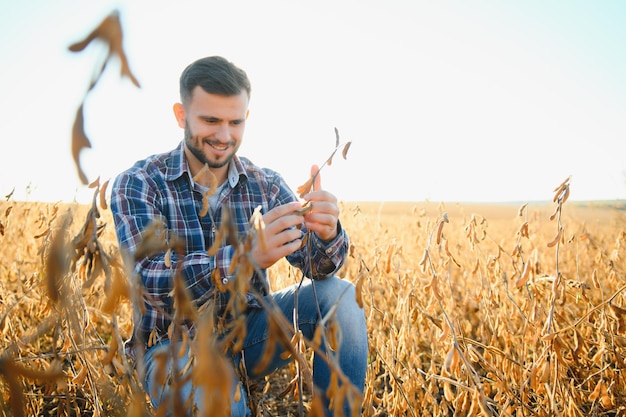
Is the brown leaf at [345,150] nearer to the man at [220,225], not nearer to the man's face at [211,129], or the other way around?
the man at [220,225]

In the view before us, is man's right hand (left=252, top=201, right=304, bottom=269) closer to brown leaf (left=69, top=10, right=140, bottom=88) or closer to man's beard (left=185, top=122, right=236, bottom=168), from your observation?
brown leaf (left=69, top=10, right=140, bottom=88)

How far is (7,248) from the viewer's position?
283 cm

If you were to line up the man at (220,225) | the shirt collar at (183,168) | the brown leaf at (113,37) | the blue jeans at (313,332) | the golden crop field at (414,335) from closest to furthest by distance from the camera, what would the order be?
the brown leaf at (113,37), the golden crop field at (414,335), the man at (220,225), the blue jeans at (313,332), the shirt collar at (183,168)

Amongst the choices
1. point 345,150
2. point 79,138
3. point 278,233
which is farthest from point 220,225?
point 79,138

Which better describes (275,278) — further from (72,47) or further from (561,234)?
(72,47)

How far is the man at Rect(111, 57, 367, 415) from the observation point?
43.9 inches

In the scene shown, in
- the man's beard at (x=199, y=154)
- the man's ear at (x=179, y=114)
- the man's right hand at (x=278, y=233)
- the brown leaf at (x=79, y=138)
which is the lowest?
the man's right hand at (x=278, y=233)

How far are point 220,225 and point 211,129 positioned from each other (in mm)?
733

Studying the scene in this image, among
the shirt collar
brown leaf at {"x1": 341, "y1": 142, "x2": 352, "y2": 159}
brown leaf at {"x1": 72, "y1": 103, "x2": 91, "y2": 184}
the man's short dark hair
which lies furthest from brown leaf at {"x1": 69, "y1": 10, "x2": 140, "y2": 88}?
the man's short dark hair

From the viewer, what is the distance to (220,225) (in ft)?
3.71

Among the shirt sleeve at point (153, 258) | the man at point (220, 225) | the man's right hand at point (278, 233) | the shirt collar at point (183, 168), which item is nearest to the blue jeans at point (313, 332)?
the man at point (220, 225)

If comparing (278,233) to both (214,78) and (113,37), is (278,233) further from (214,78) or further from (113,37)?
(214,78)

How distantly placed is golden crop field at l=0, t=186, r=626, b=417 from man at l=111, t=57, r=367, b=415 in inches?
4.5

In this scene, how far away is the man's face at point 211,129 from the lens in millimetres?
1718
